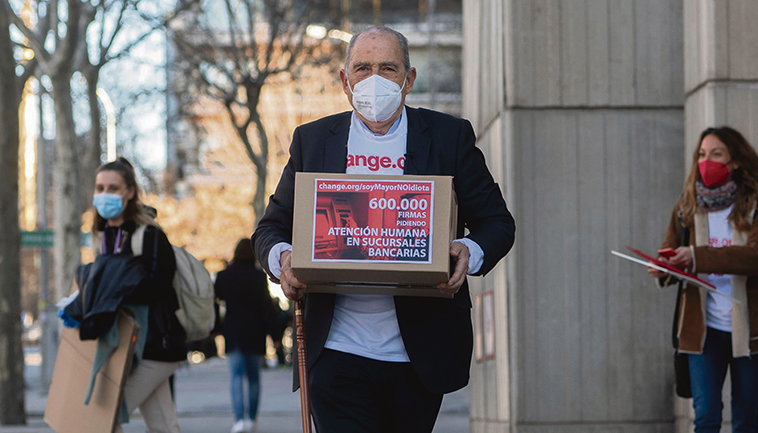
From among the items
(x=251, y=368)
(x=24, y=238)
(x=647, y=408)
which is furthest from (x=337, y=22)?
(x=647, y=408)

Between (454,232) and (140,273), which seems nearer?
(454,232)

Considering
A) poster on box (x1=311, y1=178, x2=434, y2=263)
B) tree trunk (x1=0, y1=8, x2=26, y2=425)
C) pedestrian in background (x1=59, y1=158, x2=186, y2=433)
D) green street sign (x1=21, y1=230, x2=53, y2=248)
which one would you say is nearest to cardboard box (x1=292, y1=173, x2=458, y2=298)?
poster on box (x1=311, y1=178, x2=434, y2=263)

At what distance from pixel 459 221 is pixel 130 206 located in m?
3.86

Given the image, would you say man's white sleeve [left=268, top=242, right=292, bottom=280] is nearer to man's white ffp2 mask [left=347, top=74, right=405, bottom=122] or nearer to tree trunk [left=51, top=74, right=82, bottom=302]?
man's white ffp2 mask [left=347, top=74, right=405, bottom=122]

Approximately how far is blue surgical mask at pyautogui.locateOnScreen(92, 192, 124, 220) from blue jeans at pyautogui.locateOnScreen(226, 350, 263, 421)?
511 cm

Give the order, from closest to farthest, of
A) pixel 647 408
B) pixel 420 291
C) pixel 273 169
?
pixel 420 291 < pixel 647 408 < pixel 273 169

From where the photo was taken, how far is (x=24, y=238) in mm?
20578

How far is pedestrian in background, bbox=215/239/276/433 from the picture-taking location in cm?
1212

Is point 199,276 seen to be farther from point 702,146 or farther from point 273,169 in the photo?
point 273,169

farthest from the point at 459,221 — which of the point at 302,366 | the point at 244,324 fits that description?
the point at 244,324

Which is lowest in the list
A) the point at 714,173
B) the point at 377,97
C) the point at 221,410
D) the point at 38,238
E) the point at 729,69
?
the point at 221,410

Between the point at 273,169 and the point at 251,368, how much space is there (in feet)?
116

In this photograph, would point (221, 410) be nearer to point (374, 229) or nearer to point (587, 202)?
point (587, 202)

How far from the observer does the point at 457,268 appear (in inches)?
137
